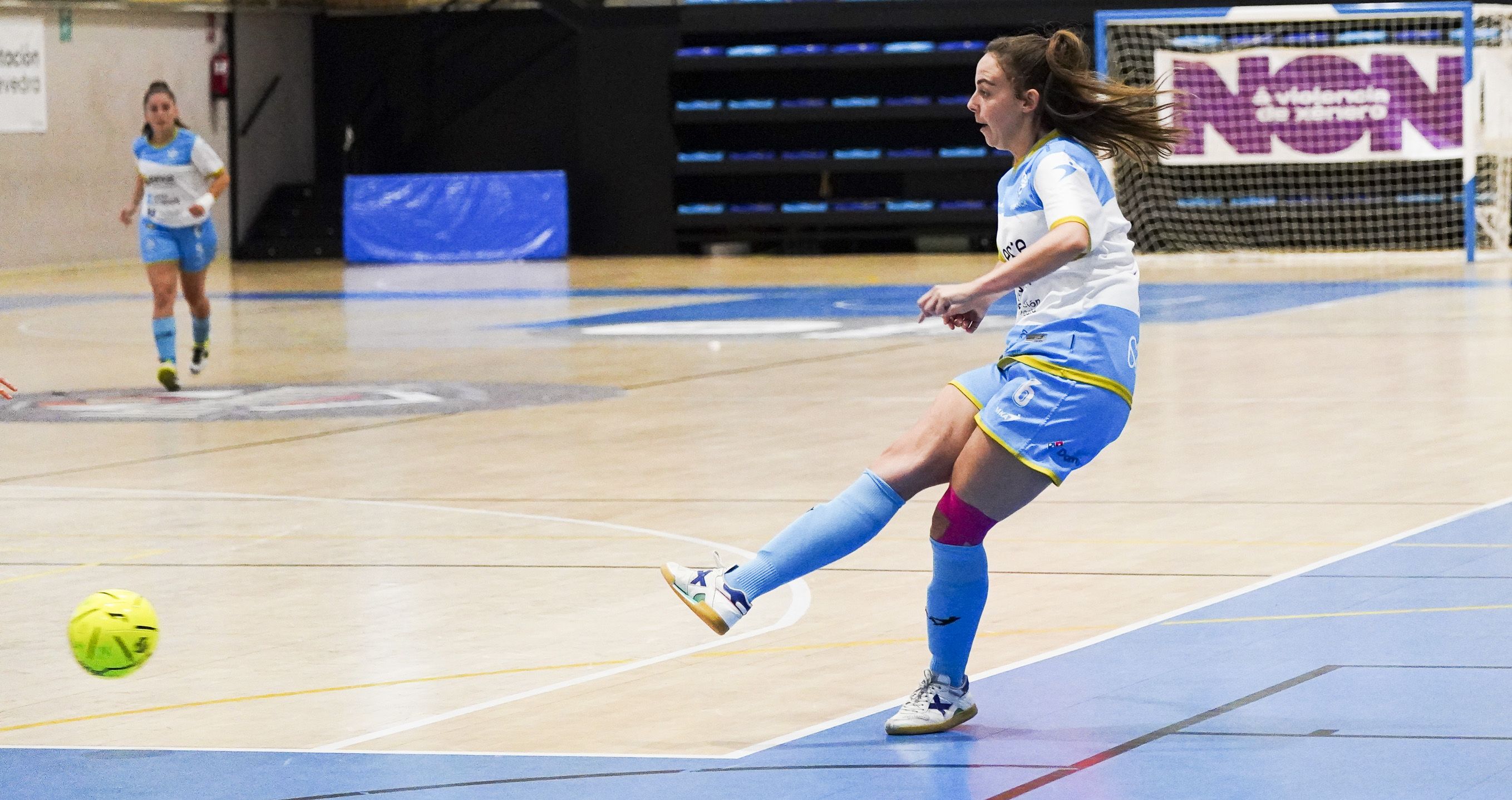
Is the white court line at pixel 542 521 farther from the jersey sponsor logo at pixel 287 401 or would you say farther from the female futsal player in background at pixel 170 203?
the female futsal player in background at pixel 170 203

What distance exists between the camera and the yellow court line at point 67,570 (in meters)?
7.52

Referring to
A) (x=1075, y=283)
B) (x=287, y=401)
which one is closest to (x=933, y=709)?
(x=1075, y=283)

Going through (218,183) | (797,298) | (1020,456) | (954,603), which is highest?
(218,183)

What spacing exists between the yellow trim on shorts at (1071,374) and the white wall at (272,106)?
29.7m

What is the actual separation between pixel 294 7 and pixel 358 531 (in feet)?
90.0

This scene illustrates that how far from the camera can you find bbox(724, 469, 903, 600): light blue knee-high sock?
16.8ft

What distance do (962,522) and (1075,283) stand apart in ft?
2.01

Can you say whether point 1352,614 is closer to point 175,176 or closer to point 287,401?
point 287,401

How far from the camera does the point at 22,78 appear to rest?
2956cm

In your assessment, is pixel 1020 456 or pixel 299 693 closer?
pixel 1020 456

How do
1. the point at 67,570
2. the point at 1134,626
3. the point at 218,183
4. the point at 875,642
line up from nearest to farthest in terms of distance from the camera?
the point at 875,642 < the point at 1134,626 < the point at 67,570 < the point at 218,183

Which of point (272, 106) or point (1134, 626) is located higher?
point (272, 106)

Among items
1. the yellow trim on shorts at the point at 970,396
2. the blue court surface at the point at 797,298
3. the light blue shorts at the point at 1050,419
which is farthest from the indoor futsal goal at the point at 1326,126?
the light blue shorts at the point at 1050,419

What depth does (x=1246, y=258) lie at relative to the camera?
90.9 ft
